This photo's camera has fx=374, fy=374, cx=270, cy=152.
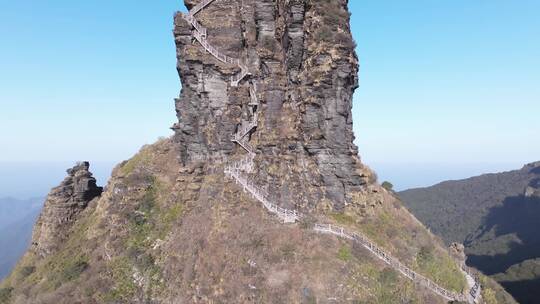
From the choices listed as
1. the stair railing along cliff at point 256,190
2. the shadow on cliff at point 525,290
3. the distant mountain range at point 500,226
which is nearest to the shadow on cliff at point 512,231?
the distant mountain range at point 500,226

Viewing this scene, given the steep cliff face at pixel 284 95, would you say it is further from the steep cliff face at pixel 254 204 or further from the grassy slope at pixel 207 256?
the grassy slope at pixel 207 256

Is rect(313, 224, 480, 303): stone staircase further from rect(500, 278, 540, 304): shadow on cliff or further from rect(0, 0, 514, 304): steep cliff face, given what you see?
rect(500, 278, 540, 304): shadow on cliff

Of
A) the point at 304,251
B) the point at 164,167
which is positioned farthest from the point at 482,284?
the point at 164,167

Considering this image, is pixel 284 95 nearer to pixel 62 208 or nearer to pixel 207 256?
pixel 207 256

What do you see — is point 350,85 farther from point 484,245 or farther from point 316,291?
point 484,245

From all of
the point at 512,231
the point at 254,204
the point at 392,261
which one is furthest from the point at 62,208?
the point at 512,231

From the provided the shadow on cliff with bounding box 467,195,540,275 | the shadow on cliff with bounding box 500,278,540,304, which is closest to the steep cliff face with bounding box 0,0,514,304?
the shadow on cliff with bounding box 500,278,540,304
